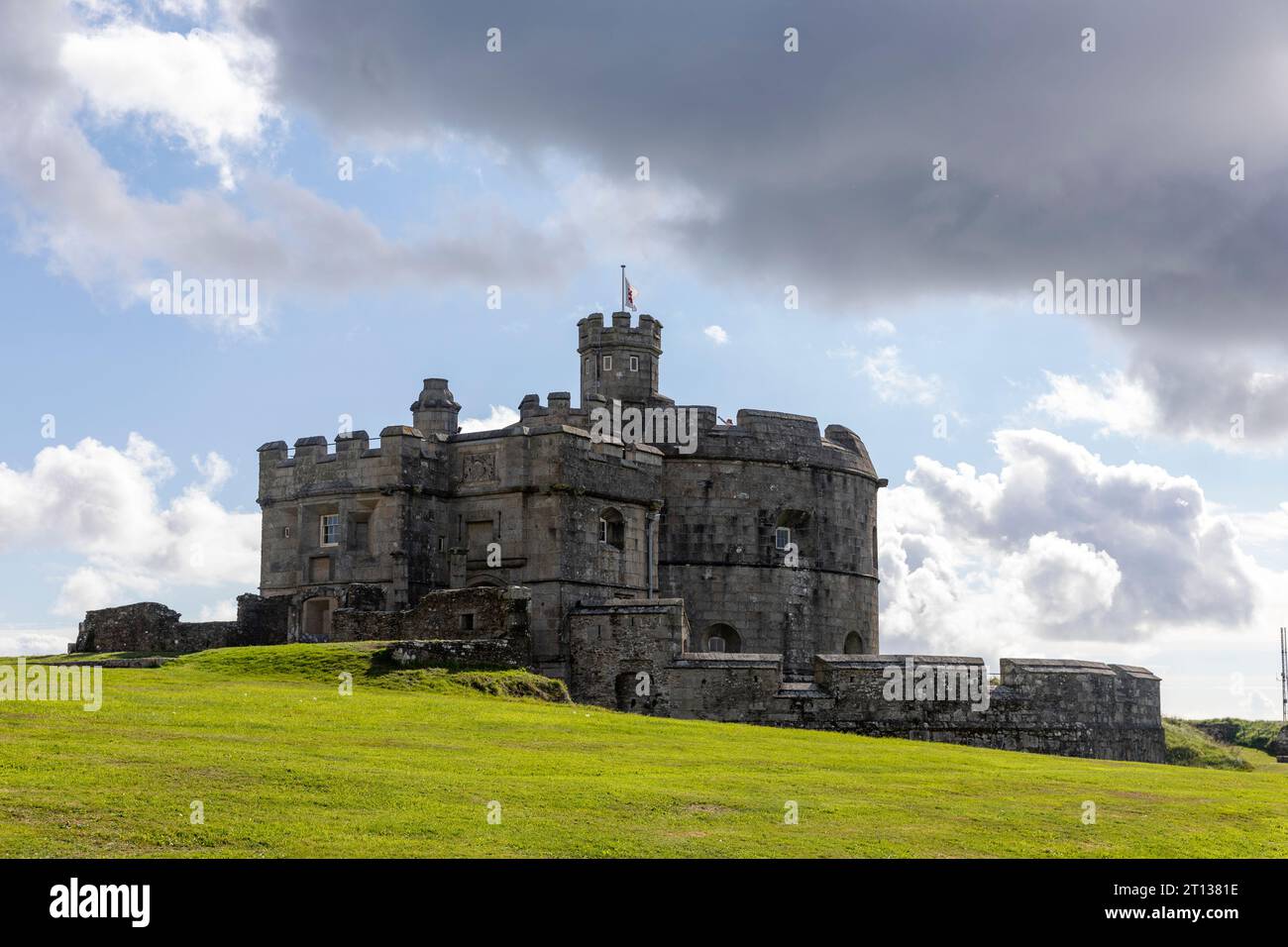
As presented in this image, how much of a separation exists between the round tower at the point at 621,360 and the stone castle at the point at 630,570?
3.2 inches

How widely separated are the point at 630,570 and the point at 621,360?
1228 centimetres

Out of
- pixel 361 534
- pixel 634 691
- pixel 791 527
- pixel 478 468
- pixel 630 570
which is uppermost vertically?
pixel 478 468

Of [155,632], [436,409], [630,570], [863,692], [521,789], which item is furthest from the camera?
[436,409]

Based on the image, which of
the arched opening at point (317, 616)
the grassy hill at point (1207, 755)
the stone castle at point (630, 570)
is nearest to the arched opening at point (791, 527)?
the stone castle at point (630, 570)

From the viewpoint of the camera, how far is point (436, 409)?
173 feet

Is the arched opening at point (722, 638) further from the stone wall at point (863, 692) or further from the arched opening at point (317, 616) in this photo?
the arched opening at point (317, 616)

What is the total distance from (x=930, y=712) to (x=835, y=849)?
65.8ft

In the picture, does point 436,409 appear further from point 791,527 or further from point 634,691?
point 634,691

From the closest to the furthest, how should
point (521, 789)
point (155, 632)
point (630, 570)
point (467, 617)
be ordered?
point (521, 789) → point (467, 617) → point (155, 632) → point (630, 570)

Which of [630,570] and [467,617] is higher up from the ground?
[630,570]

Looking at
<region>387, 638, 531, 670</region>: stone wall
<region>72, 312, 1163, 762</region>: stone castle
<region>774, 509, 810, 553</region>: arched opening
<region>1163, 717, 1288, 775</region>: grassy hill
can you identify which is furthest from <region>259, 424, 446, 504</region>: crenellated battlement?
<region>1163, 717, 1288, 775</region>: grassy hill

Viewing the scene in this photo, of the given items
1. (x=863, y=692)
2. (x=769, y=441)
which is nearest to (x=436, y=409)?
(x=769, y=441)

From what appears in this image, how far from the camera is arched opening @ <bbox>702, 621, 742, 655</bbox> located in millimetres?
52625
